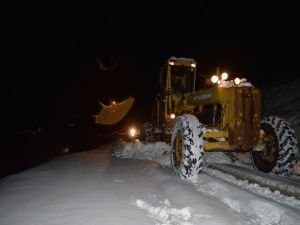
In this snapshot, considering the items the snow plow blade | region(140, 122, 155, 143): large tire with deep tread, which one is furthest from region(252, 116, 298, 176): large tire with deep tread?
the snow plow blade

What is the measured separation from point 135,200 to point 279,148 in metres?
3.64

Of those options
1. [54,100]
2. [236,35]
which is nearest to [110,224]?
[236,35]

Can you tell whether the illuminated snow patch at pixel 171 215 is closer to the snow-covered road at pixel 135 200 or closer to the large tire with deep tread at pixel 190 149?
the snow-covered road at pixel 135 200

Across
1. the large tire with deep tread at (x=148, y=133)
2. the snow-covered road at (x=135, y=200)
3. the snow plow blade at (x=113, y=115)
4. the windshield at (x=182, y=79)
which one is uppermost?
the windshield at (x=182, y=79)

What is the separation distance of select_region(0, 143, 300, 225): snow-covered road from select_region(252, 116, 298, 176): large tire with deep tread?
1143 millimetres

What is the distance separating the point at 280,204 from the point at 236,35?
26084mm

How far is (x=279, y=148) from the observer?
295 inches

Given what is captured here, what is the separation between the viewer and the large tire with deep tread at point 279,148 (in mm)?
7367

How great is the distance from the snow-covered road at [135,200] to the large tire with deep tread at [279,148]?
1.14 meters

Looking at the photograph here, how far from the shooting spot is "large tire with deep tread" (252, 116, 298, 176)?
Answer: 24.2ft

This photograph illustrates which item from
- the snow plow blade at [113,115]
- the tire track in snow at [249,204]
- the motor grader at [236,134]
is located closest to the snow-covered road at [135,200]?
the tire track in snow at [249,204]

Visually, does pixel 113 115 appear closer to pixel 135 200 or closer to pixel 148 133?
pixel 148 133

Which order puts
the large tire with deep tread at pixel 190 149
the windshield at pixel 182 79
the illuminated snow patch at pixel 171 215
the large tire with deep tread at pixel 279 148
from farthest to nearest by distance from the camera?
1. the windshield at pixel 182 79
2. the large tire with deep tread at pixel 279 148
3. the large tire with deep tread at pixel 190 149
4. the illuminated snow patch at pixel 171 215

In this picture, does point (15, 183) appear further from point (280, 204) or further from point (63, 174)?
point (280, 204)
